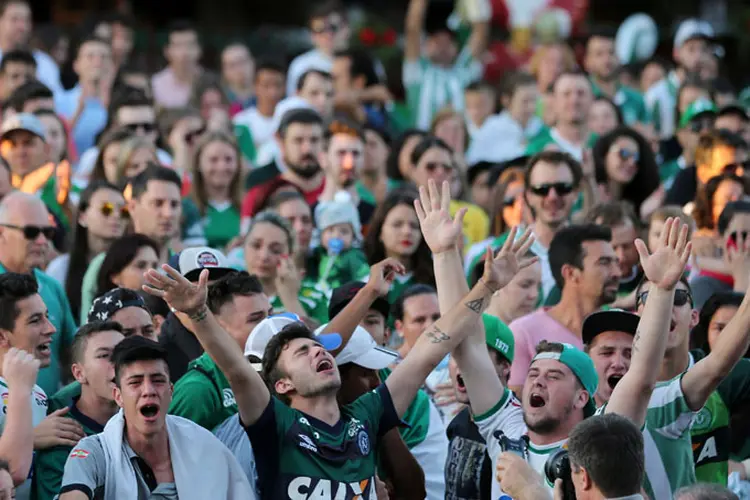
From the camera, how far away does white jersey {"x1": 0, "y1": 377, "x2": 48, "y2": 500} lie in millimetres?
6789

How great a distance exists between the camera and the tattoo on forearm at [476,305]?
7.05 metres

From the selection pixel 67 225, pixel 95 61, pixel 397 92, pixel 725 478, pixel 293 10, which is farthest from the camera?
pixel 293 10

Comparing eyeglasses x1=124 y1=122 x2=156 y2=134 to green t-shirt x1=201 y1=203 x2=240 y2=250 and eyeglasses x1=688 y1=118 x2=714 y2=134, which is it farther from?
eyeglasses x1=688 y1=118 x2=714 y2=134

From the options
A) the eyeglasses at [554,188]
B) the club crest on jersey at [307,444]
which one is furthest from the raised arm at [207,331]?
the eyeglasses at [554,188]

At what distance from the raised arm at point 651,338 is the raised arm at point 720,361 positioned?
32 cm

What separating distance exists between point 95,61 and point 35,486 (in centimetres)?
749

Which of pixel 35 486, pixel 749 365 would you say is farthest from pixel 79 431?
pixel 749 365

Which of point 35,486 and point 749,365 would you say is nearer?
point 35,486

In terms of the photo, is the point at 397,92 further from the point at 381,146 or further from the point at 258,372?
the point at 258,372

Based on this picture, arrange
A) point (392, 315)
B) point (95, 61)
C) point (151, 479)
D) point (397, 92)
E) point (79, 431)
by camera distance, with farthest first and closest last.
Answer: point (397, 92) → point (95, 61) → point (392, 315) → point (79, 431) → point (151, 479)

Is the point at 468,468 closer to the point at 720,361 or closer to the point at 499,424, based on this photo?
the point at 499,424

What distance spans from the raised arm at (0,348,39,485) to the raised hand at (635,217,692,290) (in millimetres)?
2544

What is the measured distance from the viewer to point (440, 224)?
7.27 meters

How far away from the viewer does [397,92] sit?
16.1m
